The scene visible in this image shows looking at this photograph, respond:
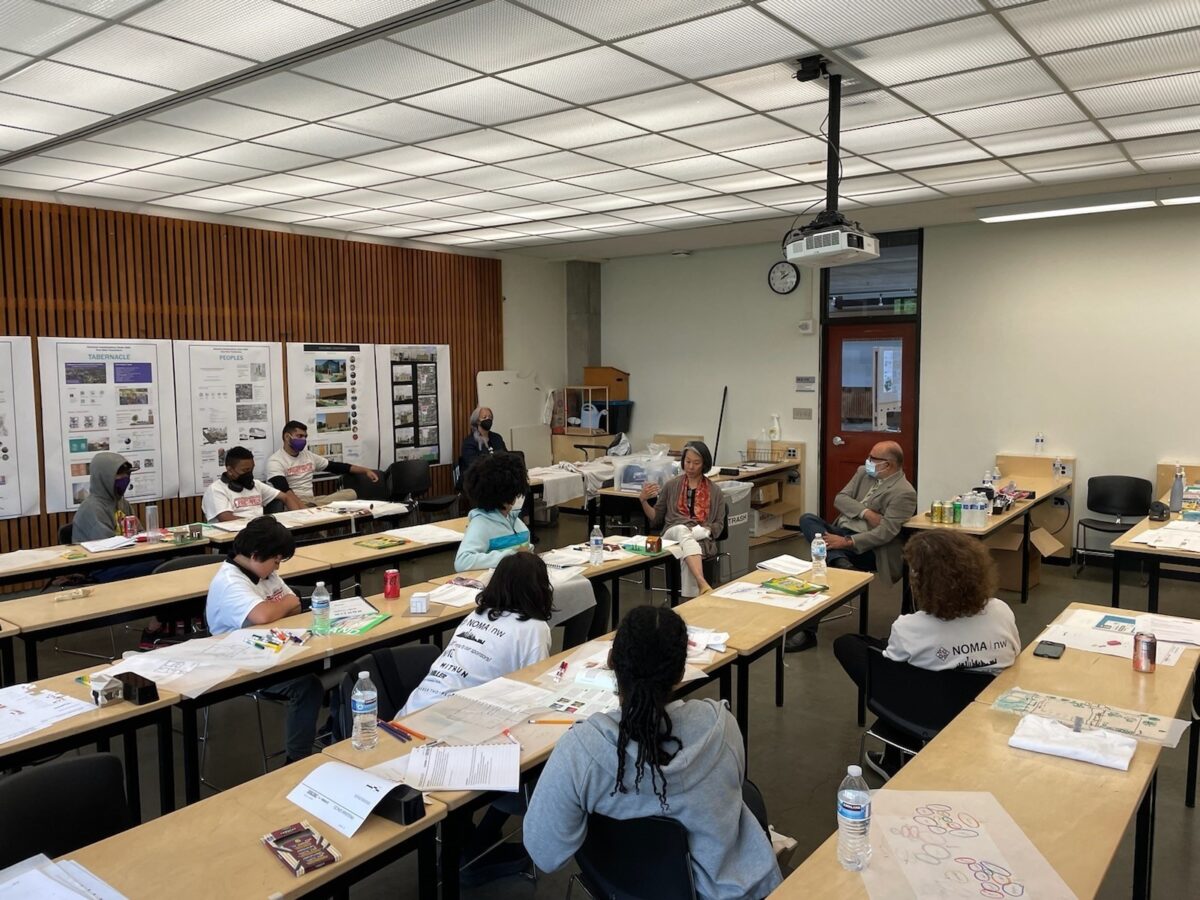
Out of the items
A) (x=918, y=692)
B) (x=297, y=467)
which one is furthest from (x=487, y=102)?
(x=297, y=467)

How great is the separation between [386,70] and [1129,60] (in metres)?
3.45

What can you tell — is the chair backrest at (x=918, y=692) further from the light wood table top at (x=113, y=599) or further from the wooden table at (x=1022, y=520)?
the light wood table top at (x=113, y=599)

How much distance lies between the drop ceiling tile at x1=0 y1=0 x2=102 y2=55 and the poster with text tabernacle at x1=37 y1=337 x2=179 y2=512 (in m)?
3.67

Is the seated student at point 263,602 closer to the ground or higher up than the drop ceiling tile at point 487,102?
closer to the ground

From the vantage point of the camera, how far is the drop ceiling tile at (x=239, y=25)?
330 cm

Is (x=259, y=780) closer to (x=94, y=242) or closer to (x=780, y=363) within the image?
(x=94, y=242)

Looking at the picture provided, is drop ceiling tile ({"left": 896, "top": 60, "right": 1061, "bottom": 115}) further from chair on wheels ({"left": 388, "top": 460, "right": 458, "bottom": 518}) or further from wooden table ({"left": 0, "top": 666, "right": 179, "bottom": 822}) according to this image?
chair on wheels ({"left": 388, "top": 460, "right": 458, "bottom": 518})

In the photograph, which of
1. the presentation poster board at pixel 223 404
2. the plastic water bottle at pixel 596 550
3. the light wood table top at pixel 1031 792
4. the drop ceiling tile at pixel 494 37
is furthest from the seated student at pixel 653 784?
the presentation poster board at pixel 223 404

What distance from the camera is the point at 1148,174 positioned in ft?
21.5

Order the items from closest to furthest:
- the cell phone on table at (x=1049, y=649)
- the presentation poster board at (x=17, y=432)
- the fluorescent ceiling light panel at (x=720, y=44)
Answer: the cell phone on table at (x=1049, y=649)
the fluorescent ceiling light panel at (x=720, y=44)
the presentation poster board at (x=17, y=432)

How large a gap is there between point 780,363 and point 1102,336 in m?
3.18

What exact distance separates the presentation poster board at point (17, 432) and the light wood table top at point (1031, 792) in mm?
6794

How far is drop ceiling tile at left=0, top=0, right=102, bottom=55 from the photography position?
3275 millimetres

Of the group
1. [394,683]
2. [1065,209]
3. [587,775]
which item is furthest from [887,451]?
[587,775]
